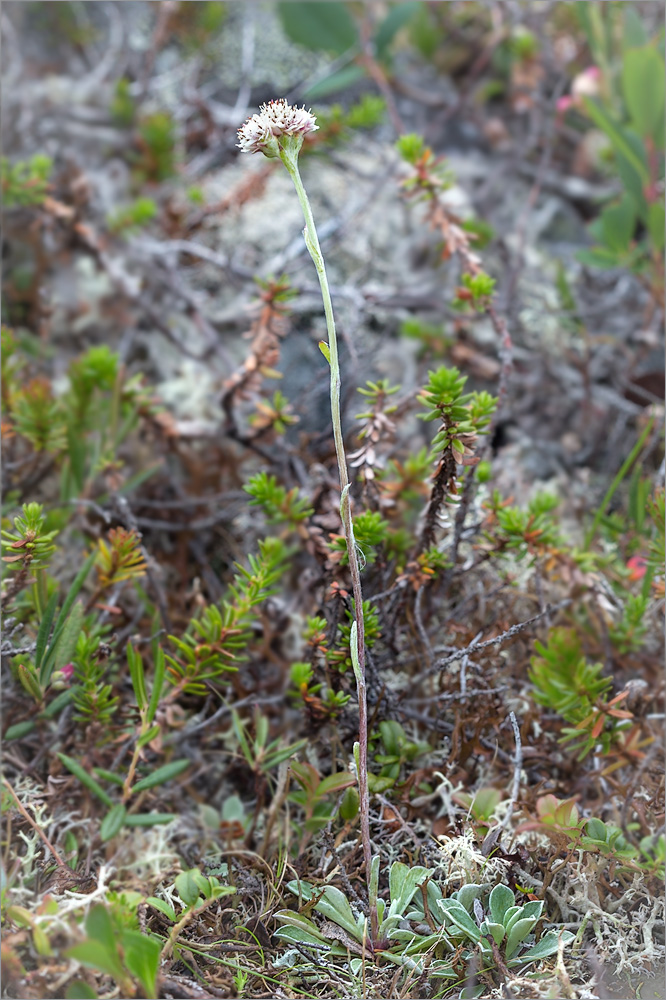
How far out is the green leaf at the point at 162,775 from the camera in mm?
1280

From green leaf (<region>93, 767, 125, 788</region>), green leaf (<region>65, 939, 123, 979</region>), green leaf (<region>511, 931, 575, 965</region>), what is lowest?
green leaf (<region>511, 931, 575, 965</region>)

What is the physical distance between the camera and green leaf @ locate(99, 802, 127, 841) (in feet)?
4.05

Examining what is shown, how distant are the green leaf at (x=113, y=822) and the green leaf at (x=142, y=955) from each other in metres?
0.31

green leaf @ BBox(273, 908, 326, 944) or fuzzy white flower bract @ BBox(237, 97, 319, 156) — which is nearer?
fuzzy white flower bract @ BBox(237, 97, 319, 156)

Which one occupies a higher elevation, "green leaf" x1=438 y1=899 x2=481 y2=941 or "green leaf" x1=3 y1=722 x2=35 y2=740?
"green leaf" x1=3 y1=722 x2=35 y2=740

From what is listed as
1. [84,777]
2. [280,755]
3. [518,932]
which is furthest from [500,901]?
[84,777]

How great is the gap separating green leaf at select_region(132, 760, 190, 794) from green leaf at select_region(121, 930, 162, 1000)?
1.14ft

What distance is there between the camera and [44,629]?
50.7 inches

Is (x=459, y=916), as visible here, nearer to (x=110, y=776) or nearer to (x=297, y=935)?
(x=297, y=935)

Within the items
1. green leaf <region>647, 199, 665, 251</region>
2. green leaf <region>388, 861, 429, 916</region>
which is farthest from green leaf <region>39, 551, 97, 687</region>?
green leaf <region>647, 199, 665, 251</region>

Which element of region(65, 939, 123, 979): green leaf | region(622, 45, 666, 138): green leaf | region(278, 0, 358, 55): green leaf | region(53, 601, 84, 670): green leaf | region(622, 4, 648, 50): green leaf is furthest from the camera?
region(278, 0, 358, 55): green leaf

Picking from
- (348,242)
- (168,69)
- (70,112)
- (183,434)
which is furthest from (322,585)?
(168,69)

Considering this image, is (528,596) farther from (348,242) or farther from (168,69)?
(168,69)

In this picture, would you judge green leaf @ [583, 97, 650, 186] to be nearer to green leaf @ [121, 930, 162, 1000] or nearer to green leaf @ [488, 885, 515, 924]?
green leaf @ [488, 885, 515, 924]
